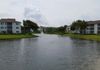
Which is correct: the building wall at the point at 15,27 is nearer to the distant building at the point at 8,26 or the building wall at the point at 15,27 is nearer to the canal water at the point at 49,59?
the distant building at the point at 8,26

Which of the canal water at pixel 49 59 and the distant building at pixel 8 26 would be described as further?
the distant building at pixel 8 26

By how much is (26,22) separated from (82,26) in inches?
1699

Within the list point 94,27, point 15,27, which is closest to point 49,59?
point 15,27

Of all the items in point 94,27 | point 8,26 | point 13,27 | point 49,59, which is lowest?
point 49,59

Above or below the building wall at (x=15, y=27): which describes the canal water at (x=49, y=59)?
below

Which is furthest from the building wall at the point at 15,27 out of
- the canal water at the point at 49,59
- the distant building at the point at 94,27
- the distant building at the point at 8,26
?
the canal water at the point at 49,59

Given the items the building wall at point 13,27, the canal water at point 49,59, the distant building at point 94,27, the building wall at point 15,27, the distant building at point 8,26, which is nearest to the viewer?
the canal water at point 49,59

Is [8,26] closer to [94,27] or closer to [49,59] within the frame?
[94,27]

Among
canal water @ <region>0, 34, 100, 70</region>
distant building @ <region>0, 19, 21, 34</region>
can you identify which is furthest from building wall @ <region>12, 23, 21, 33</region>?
canal water @ <region>0, 34, 100, 70</region>

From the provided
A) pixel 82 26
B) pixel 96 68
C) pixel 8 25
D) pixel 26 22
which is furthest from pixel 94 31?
pixel 96 68

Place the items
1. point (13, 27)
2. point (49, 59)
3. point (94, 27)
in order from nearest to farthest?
point (49, 59), point (13, 27), point (94, 27)

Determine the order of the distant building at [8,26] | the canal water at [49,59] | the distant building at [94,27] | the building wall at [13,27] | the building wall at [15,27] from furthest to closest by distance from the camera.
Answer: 1. the distant building at [94,27]
2. the building wall at [15,27]
3. the distant building at [8,26]
4. the building wall at [13,27]
5. the canal water at [49,59]

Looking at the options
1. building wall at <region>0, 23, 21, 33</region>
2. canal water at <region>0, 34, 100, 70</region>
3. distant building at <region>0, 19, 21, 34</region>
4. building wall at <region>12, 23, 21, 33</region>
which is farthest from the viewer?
building wall at <region>12, 23, 21, 33</region>

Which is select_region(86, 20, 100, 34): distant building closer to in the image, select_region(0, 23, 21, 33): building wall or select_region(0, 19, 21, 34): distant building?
select_region(0, 23, 21, 33): building wall
